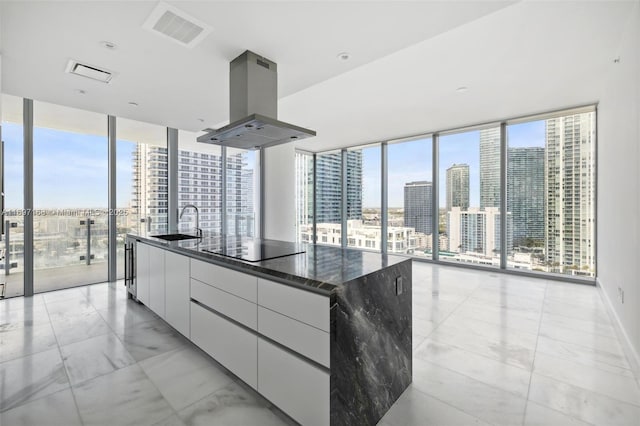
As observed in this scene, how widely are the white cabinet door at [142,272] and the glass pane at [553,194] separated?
18.7ft

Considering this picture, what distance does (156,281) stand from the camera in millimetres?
3008

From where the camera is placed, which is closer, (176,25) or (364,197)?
(176,25)

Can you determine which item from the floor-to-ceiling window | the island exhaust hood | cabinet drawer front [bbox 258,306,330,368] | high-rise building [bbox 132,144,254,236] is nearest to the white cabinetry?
the island exhaust hood

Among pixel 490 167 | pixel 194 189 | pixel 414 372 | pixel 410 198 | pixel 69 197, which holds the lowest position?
pixel 414 372

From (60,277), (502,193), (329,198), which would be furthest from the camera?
(329,198)

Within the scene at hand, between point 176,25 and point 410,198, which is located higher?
point 176,25

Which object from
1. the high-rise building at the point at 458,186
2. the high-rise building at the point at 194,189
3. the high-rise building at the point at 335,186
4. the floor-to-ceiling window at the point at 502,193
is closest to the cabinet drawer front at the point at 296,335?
the high-rise building at the point at 194,189

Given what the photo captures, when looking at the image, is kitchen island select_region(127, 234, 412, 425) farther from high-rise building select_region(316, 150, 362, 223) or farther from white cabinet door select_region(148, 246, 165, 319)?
high-rise building select_region(316, 150, 362, 223)

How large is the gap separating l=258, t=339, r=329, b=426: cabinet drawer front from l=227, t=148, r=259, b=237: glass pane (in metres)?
4.54

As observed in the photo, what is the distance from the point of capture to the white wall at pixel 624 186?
7.58ft

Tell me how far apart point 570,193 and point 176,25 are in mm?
5766

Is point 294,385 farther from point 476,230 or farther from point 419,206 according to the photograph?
point 419,206

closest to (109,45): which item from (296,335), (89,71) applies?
(89,71)

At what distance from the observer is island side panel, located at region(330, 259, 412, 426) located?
1.38 metres
